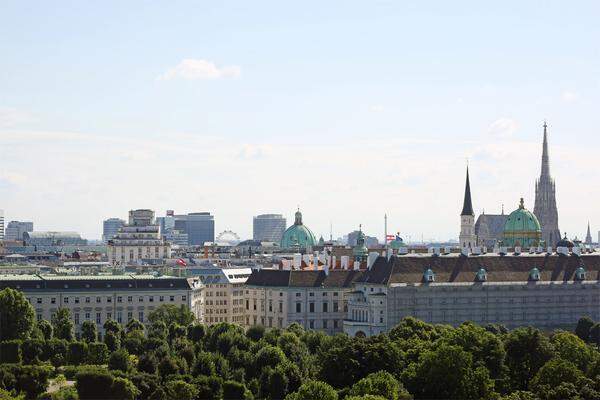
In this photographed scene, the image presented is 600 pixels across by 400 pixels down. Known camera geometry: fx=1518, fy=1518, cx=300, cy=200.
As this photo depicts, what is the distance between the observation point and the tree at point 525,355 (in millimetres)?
127875

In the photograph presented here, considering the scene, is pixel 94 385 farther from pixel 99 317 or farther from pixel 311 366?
pixel 99 317

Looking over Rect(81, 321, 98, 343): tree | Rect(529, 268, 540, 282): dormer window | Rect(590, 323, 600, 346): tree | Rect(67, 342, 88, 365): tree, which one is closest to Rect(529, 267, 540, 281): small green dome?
Rect(529, 268, 540, 282): dormer window

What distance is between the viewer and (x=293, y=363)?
422 feet

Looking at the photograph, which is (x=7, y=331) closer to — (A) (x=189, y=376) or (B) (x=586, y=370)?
(A) (x=189, y=376)

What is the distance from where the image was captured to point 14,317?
154500 millimetres

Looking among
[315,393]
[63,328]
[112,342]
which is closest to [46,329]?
[63,328]

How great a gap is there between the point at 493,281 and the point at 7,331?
66.3m

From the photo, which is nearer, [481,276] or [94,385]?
[94,385]

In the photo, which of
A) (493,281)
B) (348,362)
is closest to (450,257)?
(493,281)

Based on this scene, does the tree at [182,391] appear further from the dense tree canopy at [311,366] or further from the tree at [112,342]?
the tree at [112,342]

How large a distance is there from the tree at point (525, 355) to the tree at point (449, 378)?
436 inches

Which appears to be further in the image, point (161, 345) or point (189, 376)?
point (161, 345)

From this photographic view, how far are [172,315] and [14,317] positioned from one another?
33.1 meters

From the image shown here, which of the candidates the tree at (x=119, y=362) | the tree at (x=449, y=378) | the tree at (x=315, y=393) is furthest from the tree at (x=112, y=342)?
the tree at (x=315, y=393)
